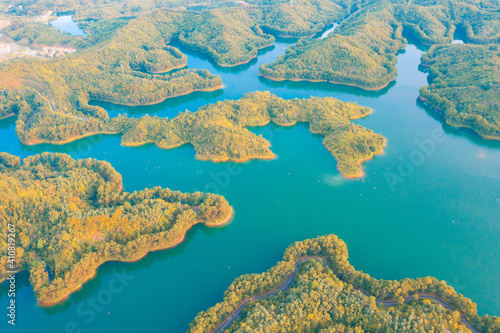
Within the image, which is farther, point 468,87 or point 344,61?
point 344,61

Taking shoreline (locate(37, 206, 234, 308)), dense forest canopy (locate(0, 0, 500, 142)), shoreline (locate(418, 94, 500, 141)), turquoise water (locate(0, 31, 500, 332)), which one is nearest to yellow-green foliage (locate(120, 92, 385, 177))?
→ turquoise water (locate(0, 31, 500, 332))

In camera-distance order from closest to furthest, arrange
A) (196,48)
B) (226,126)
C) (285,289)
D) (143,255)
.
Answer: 1. (285,289)
2. (143,255)
3. (226,126)
4. (196,48)

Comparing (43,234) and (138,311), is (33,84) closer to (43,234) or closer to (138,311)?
(43,234)

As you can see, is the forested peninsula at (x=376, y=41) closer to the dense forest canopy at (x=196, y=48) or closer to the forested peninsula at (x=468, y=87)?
the dense forest canopy at (x=196, y=48)

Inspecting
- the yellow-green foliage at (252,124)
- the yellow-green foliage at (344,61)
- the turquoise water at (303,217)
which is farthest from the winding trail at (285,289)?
the yellow-green foliage at (344,61)

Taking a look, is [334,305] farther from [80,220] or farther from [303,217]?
[80,220]

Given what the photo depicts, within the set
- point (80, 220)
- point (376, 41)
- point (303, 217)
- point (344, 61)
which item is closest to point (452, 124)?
point (344, 61)

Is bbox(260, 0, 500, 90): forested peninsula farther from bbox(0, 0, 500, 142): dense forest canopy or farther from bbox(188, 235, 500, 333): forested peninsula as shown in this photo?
bbox(188, 235, 500, 333): forested peninsula
